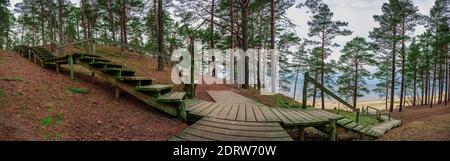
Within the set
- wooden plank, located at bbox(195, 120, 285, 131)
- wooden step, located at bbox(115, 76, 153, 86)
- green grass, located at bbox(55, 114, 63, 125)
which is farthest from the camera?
wooden step, located at bbox(115, 76, 153, 86)

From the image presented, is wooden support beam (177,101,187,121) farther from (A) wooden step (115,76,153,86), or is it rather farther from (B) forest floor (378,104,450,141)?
(B) forest floor (378,104,450,141)

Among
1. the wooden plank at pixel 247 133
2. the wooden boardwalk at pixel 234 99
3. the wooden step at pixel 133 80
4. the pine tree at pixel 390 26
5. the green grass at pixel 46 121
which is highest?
the pine tree at pixel 390 26

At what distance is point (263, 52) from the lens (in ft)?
81.8

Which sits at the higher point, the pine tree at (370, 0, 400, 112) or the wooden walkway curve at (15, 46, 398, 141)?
the pine tree at (370, 0, 400, 112)

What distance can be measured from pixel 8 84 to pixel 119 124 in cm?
372

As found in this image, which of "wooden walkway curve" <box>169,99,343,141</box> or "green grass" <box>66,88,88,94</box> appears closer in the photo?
"wooden walkway curve" <box>169,99,343,141</box>

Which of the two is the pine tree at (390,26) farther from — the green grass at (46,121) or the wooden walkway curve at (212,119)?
the green grass at (46,121)

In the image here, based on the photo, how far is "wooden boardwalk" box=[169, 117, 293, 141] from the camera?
382 cm

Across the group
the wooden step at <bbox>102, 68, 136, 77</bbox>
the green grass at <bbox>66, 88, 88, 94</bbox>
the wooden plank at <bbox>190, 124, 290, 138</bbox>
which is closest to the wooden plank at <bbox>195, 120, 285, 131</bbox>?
the wooden plank at <bbox>190, 124, 290, 138</bbox>

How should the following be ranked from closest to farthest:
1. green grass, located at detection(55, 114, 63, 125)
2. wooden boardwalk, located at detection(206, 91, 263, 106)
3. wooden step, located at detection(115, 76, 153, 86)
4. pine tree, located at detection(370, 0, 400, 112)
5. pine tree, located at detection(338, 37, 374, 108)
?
green grass, located at detection(55, 114, 63, 125), wooden step, located at detection(115, 76, 153, 86), wooden boardwalk, located at detection(206, 91, 263, 106), pine tree, located at detection(370, 0, 400, 112), pine tree, located at detection(338, 37, 374, 108)

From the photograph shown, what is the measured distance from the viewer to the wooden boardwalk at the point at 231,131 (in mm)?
3816

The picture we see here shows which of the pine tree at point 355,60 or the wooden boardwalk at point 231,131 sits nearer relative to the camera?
the wooden boardwalk at point 231,131

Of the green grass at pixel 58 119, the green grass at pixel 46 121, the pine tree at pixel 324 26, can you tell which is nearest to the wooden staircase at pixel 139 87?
the green grass at pixel 58 119

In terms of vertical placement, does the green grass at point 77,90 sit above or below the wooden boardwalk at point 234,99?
above
